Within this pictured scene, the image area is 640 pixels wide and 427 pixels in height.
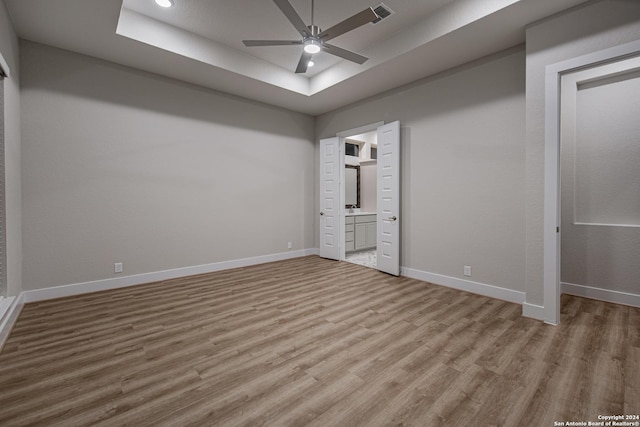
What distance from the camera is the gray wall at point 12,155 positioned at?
2.71 m

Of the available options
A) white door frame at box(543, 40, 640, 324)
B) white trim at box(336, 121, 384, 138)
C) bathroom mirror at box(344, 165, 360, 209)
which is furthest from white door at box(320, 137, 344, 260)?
white door frame at box(543, 40, 640, 324)

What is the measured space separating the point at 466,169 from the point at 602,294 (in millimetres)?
2152

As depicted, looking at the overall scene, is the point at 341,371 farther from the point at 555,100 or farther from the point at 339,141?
the point at 339,141

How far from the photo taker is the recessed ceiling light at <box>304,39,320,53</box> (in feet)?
8.87

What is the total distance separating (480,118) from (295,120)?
3.52 meters

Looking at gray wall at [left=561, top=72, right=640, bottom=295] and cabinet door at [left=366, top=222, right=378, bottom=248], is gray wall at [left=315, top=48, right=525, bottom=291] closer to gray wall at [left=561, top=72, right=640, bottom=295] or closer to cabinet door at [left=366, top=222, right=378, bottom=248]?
gray wall at [left=561, top=72, right=640, bottom=295]

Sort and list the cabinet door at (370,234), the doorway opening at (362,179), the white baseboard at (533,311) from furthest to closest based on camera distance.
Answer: the doorway opening at (362,179) < the cabinet door at (370,234) < the white baseboard at (533,311)

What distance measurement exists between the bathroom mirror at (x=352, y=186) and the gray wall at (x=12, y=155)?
5.82 meters

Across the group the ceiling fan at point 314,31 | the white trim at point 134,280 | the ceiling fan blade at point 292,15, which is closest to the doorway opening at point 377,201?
the white trim at point 134,280

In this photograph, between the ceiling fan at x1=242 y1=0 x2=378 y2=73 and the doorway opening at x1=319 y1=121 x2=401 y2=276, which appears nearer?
the ceiling fan at x1=242 y1=0 x2=378 y2=73

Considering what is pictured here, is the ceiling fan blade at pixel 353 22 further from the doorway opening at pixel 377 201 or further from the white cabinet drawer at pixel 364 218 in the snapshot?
the white cabinet drawer at pixel 364 218

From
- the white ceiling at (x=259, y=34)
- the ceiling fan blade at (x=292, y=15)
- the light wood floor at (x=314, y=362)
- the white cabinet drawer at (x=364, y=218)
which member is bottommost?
the light wood floor at (x=314, y=362)

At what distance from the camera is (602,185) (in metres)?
3.55

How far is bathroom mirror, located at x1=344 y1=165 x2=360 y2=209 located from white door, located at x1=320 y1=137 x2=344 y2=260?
158 cm
